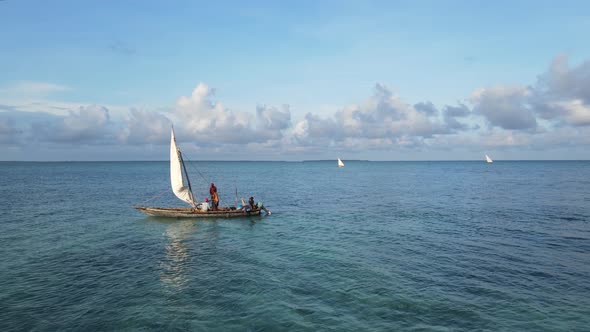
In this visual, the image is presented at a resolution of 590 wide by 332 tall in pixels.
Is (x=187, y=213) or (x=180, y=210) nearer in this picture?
(x=187, y=213)

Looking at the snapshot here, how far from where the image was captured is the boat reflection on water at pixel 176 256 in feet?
75.0

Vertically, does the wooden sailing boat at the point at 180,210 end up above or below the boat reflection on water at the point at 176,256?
above

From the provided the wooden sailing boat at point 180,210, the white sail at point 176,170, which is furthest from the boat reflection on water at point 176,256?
the white sail at point 176,170

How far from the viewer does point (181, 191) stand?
46062 millimetres

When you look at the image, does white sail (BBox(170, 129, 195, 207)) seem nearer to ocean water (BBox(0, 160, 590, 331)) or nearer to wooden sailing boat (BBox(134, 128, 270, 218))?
wooden sailing boat (BBox(134, 128, 270, 218))

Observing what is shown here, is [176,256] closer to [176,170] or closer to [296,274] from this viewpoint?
→ [296,274]

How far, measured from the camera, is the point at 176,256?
28797 millimetres

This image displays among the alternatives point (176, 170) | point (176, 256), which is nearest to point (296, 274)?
point (176, 256)

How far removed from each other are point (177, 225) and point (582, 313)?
124 feet

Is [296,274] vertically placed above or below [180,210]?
below

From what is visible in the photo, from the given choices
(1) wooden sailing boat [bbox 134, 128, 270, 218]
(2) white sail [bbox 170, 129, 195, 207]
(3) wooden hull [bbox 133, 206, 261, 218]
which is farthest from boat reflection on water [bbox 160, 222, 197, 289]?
(2) white sail [bbox 170, 129, 195, 207]

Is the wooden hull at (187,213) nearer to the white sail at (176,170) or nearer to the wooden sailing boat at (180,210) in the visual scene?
the wooden sailing boat at (180,210)

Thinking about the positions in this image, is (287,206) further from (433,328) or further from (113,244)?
(433,328)

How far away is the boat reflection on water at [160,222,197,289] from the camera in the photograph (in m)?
22.9
